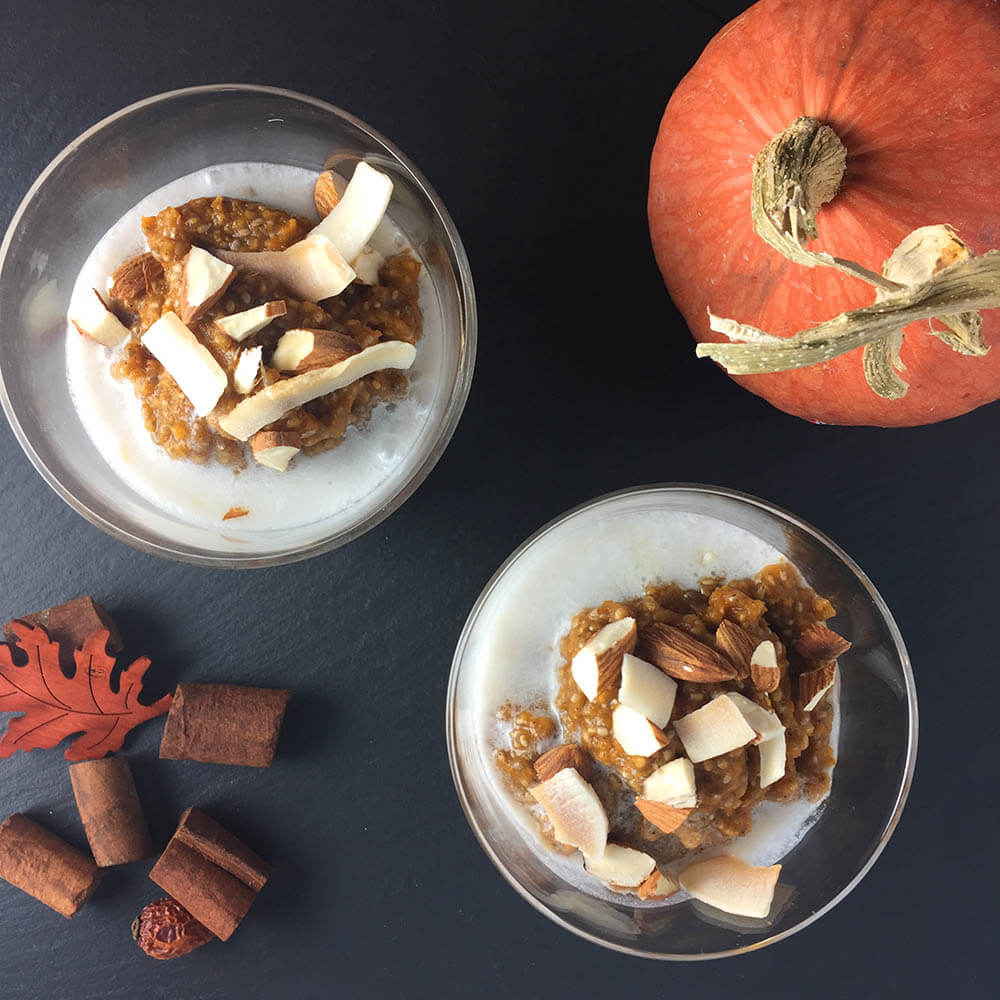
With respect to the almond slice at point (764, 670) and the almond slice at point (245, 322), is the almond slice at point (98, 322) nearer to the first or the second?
the almond slice at point (245, 322)

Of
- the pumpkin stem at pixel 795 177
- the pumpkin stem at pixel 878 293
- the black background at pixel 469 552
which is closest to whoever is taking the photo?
the pumpkin stem at pixel 878 293

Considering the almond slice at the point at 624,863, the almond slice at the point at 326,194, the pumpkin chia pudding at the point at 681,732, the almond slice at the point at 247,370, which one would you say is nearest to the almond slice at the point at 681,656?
the pumpkin chia pudding at the point at 681,732

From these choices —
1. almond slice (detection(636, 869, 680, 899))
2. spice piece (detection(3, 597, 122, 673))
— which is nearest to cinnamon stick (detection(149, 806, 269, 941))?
spice piece (detection(3, 597, 122, 673))

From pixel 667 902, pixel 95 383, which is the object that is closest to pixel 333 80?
pixel 95 383

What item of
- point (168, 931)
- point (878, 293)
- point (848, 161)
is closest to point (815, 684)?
point (878, 293)

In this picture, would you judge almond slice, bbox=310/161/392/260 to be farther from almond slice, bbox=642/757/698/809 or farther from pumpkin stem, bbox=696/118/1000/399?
almond slice, bbox=642/757/698/809
